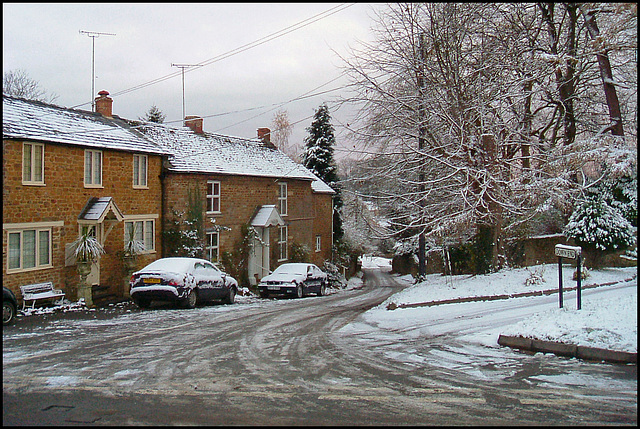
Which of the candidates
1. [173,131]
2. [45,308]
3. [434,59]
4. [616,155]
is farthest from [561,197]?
[173,131]

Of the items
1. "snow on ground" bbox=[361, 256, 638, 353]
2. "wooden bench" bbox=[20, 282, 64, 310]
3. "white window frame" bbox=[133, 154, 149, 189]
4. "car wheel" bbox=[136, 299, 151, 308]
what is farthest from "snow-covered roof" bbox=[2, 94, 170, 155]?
"snow on ground" bbox=[361, 256, 638, 353]

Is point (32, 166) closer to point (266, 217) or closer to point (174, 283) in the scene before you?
point (174, 283)

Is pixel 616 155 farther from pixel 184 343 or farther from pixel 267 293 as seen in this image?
pixel 267 293

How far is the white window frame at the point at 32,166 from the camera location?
16.8 m

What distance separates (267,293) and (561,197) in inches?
482

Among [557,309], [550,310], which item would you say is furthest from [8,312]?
[557,309]

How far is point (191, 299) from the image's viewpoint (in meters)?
16.9

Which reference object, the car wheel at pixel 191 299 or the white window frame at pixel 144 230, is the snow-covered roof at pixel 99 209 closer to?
the white window frame at pixel 144 230

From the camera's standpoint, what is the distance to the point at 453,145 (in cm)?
1598

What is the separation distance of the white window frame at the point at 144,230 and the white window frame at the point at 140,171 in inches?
53.4

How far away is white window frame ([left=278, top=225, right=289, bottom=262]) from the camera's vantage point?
3133 cm

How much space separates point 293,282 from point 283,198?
33.6 feet

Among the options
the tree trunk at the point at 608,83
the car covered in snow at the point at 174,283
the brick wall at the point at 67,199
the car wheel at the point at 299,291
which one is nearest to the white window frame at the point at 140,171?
the brick wall at the point at 67,199

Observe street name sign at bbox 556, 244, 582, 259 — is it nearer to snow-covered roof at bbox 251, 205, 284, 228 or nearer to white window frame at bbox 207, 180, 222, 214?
white window frame at bbox 207, 180, 222, 214
